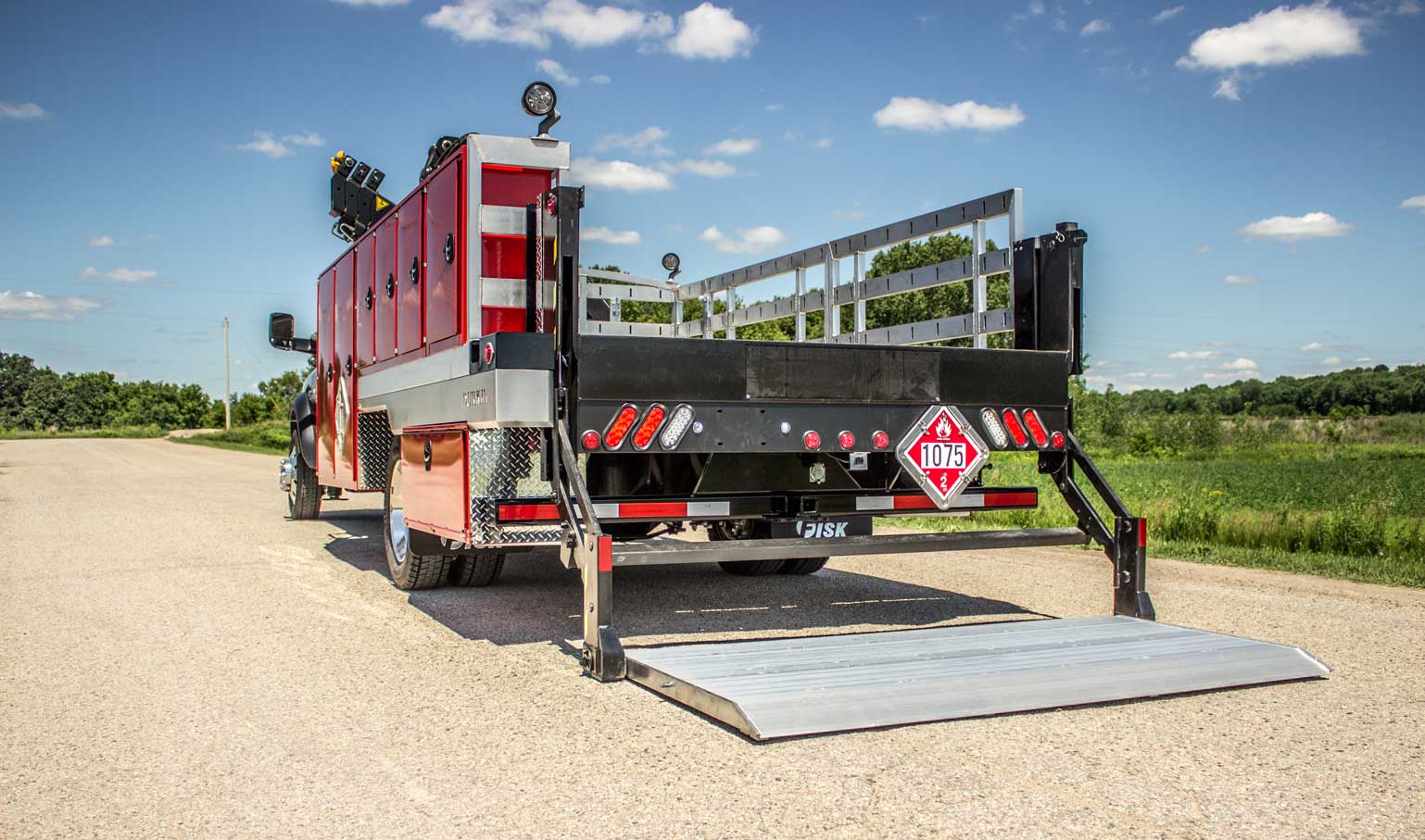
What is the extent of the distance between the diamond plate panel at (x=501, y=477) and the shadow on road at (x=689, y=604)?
0.68 m

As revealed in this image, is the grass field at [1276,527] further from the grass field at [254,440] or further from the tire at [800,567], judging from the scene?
the grass field at [254,440]

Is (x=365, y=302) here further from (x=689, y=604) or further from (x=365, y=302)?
(x=689, y=604)

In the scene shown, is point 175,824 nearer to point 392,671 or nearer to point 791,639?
point 392,671

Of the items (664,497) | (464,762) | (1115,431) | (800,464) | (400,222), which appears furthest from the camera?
(1115,431)

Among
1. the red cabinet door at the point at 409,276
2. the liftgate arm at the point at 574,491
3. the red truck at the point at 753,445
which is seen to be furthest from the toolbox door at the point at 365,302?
the liftgate arm at the point at 574,491

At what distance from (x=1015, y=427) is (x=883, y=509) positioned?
34.4 inches

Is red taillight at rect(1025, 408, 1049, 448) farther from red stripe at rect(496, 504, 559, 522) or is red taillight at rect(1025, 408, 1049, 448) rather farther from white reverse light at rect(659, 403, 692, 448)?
red stripe at rect(496, 504, 559, 522)

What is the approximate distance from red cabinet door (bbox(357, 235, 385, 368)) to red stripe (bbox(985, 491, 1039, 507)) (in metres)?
4.68

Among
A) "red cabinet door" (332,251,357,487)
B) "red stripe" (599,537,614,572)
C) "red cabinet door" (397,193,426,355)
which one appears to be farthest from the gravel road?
"red cabinet door" (397,193,426,355)

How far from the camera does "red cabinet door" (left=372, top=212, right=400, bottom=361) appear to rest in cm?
783

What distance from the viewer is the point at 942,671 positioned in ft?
15.9

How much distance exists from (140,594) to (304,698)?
3.71 meters

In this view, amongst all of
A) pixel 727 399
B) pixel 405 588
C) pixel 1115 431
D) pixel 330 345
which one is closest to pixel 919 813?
pixel 727 399

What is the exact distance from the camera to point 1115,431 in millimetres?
48438
